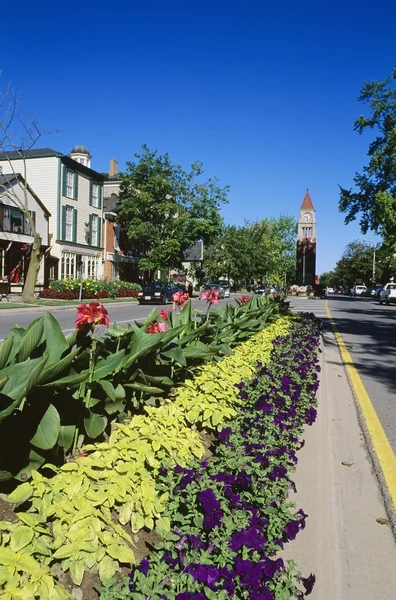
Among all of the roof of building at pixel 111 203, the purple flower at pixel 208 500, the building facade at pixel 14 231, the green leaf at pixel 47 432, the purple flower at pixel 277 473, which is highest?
the roof of building at pixel 111 203

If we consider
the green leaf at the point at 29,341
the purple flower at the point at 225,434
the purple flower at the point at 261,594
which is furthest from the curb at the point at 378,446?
the green leaf at the point at 29,341

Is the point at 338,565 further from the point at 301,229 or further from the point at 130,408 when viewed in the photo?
the point at 301,229

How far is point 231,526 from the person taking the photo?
197 cm

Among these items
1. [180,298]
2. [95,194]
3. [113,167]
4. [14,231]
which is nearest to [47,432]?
[180,298]

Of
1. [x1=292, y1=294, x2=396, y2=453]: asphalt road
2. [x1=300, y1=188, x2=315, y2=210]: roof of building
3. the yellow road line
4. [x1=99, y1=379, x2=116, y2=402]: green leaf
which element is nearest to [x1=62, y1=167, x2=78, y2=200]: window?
[x1=292, y1=294, x2=396, y2=453]: asphalt road

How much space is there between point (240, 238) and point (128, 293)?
2859 centimetres

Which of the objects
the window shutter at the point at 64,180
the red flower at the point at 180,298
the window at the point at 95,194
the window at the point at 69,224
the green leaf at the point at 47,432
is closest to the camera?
the green leaf at the point at 47,432

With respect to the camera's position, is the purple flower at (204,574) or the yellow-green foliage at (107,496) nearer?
the purple flower at (204,574)

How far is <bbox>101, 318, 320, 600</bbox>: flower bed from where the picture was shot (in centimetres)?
167

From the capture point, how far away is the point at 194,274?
56.8 metres

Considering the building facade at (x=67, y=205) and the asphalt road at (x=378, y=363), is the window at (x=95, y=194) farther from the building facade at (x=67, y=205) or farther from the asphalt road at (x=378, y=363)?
the asphalt road at (x=378, y=363)

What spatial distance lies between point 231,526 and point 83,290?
95.0 feet

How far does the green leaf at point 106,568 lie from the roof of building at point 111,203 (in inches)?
1599

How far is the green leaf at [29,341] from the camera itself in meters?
2.56
